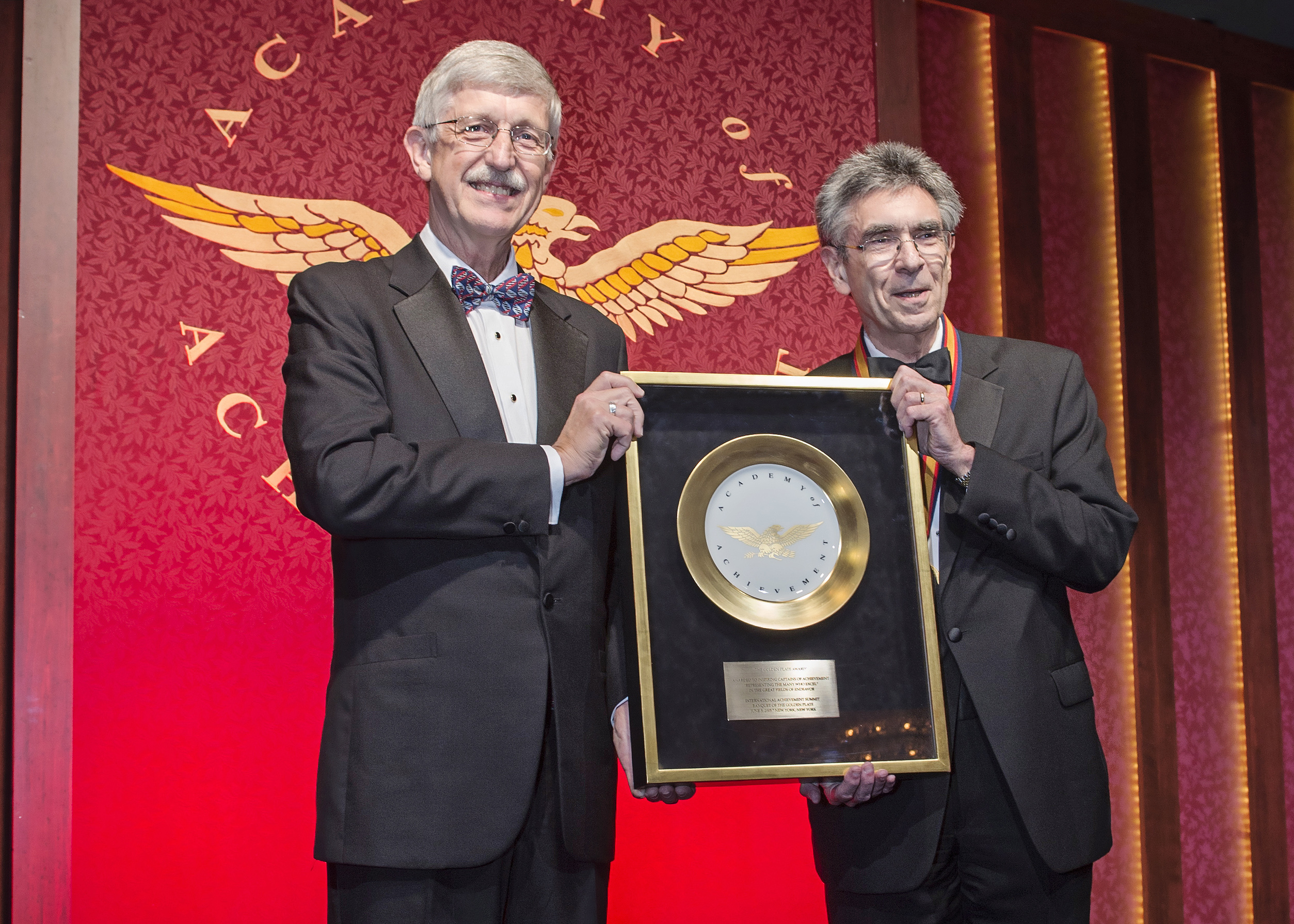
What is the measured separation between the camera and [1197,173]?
13.7ft

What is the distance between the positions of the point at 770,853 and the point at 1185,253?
2.80 metres

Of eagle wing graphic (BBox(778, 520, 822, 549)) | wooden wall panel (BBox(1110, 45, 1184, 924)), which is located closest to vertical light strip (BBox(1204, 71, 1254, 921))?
wooden wall panel (BBox(1110, 45, 1184, 924))

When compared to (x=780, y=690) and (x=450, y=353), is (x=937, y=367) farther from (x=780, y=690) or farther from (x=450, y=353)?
(x=450, y=353)

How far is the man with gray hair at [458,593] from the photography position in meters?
1.45

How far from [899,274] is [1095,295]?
7.82ft

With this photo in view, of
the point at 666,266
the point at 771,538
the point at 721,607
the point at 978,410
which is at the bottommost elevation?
the point at 721,607

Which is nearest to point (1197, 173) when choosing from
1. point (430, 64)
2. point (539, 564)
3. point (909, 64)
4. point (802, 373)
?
point (909, 64)

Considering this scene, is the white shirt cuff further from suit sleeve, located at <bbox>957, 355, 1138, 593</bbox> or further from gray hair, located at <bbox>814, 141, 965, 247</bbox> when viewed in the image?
gray hair, located at <bbox>814, 141, 965, 247</bbox>

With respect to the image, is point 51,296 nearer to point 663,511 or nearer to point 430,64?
point 430,64

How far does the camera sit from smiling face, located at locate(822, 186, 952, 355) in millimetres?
1924

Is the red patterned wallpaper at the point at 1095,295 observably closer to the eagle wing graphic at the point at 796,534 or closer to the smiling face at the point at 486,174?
the eagle wing graphic at the point at 796,534

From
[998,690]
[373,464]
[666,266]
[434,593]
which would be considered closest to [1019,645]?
[998,690]

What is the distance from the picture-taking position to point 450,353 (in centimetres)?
160

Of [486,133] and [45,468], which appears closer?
[486,133]
